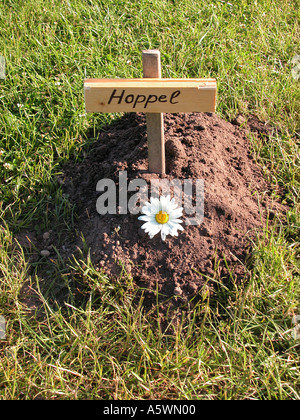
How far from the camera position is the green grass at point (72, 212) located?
2.08 metres

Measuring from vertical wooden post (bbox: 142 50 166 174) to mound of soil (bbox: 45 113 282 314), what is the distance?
7 cm

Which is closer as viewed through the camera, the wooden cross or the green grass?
the green grass

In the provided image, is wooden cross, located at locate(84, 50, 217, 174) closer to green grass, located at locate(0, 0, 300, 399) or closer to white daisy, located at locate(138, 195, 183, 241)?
white daisy, located at locate(138, 195, 183, 241)

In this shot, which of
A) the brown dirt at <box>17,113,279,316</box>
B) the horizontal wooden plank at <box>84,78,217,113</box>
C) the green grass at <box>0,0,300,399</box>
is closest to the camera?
the green grass at <box>0,0,300,399</box>

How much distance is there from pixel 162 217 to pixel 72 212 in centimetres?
59

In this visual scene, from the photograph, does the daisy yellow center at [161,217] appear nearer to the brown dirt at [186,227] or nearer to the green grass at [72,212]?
the brown dirt at [186,227]

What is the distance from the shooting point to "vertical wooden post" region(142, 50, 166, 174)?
2.21 m

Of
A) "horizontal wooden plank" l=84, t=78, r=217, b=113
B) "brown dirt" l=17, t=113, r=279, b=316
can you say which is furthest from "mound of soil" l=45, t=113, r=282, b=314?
"horizontal wooden plank" l=84, t=78, r=217, b=113

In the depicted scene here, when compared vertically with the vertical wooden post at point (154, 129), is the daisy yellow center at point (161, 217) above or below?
below

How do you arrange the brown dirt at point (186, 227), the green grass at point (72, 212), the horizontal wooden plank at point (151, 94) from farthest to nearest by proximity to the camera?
the brown dirt at point (186, 227)
the horizontal wooden plank at point (151, 94)
the green grass at point (72, 212)

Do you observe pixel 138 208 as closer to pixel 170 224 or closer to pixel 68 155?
pixel 170 224

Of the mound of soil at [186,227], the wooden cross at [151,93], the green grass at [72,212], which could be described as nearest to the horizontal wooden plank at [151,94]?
the wooden cross at [151,93]

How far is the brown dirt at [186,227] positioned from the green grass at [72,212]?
8 centimetres
